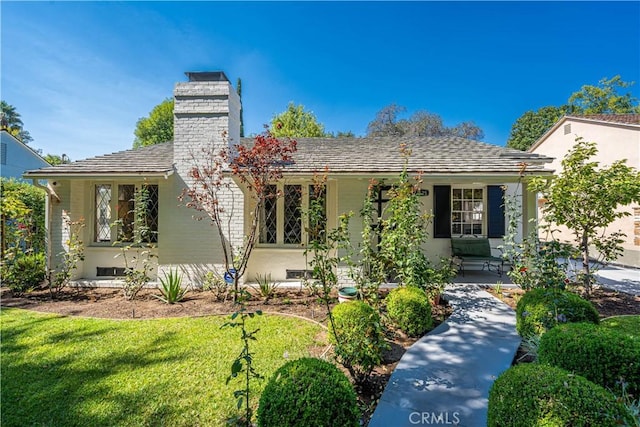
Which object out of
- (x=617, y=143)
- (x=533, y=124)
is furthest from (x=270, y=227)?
(x=533, y=124)

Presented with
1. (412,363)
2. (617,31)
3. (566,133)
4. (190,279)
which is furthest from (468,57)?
(190,279)

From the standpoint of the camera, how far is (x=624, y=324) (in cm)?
455

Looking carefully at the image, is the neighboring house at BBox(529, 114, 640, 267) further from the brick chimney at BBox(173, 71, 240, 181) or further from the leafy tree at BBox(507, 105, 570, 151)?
the leafy tree at BBox(507, 105, 570, 151)

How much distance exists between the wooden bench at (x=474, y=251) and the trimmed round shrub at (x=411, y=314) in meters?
4.56

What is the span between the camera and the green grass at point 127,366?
267cm

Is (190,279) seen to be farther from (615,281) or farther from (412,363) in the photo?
(615,281)

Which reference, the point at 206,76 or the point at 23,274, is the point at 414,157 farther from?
the point at 23,274

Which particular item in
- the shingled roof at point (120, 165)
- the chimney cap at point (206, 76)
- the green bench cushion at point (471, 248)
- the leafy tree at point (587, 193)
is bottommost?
the green bench cushion at point (471, 248)

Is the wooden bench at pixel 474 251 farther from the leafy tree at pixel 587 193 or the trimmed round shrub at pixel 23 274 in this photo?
the trimmed round shrub at pixel 23 274

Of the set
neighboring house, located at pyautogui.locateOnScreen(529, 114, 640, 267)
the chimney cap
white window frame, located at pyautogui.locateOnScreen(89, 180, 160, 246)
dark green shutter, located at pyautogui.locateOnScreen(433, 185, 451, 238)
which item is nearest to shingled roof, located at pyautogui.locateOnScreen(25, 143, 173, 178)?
white window frame, located at pyautogui.locateOnScreen(89, 180, 160, 246)

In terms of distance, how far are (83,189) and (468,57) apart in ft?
48.2

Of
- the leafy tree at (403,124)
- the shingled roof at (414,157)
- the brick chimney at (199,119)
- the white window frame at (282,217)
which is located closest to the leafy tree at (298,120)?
the leafy tree at (403,124)

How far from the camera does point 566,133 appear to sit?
1315 cm

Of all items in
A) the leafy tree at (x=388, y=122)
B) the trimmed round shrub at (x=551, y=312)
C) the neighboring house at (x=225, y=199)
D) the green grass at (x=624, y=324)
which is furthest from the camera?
the leafy tree at (x=388, y=122)
